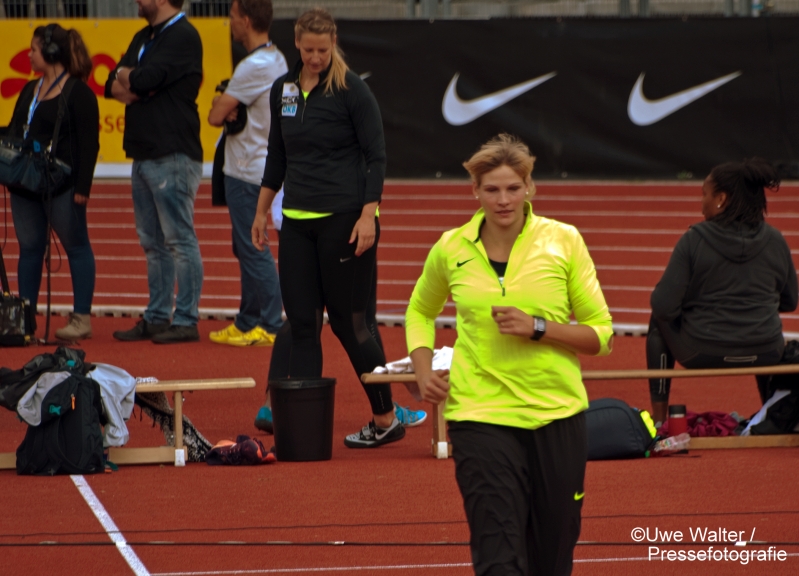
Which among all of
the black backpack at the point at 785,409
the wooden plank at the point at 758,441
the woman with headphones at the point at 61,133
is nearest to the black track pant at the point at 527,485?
the wooden plank at the point at 758,441

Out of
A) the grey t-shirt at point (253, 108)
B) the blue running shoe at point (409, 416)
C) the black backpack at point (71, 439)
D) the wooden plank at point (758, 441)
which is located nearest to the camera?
the black backpack at point (71, 439)

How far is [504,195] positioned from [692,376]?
2.88 meters

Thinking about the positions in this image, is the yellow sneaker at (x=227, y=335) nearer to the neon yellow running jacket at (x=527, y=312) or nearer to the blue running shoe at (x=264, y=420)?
the blue running shoe at (x=264, y=420)

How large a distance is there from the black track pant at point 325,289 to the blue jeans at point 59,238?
10.4ft

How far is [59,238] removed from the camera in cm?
877

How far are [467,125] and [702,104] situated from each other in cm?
287

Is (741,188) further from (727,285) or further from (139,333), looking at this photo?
(139,333)

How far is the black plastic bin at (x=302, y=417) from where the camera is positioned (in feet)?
19.0

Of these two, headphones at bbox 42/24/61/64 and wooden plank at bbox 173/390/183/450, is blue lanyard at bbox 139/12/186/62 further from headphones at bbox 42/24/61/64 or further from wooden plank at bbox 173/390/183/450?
wooden plank at bbox 173/390/183/450

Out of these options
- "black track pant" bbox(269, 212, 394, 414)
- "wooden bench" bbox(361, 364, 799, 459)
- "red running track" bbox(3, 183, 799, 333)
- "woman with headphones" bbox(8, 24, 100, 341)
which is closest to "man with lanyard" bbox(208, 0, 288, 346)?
"woman with headphones" bbox(8, 24, 100, 341)

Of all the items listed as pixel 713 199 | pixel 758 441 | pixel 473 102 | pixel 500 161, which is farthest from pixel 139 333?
pixel 473 102

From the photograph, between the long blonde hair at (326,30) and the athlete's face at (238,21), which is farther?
the athlete's face at (238,21)

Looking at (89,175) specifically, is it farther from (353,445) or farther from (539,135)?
(539,135)

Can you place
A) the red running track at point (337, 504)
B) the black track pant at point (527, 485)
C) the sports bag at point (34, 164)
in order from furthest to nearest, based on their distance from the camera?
the sports bag at point (34, 164)
the red running track at point (337, 504)
the black track pant at point (527, 485)
